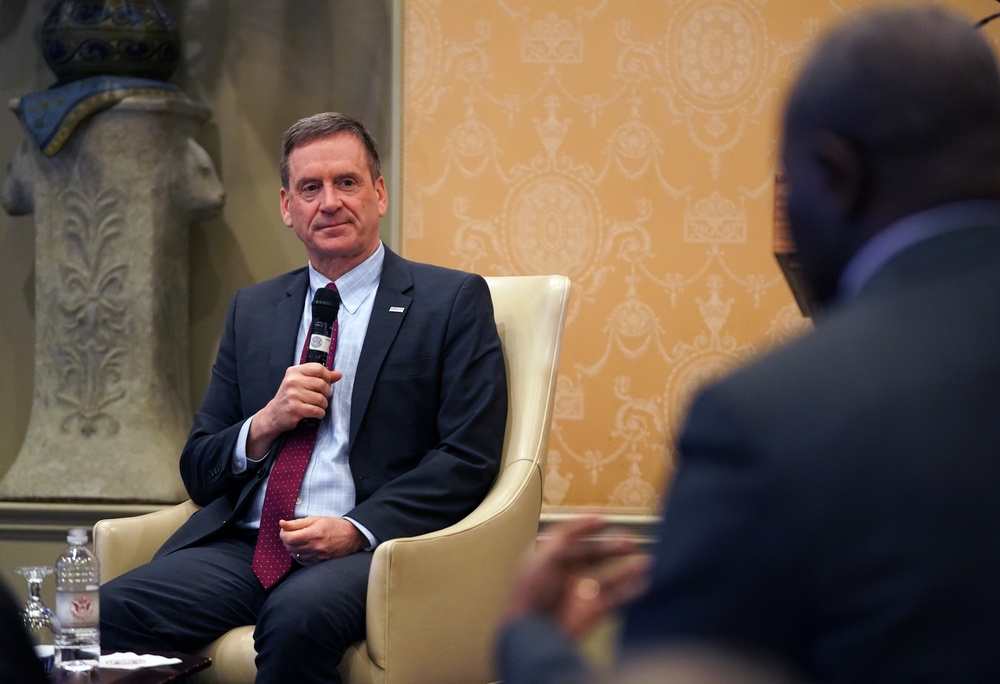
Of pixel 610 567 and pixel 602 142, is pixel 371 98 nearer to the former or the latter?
pixel 602 142

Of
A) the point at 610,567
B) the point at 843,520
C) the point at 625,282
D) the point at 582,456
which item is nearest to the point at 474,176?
the point at 625,282

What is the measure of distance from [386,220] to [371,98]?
443 millimetres

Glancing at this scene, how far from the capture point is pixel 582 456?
11.8 feet

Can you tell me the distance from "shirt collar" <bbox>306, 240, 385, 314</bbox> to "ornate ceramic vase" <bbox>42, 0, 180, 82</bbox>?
3.93 ft

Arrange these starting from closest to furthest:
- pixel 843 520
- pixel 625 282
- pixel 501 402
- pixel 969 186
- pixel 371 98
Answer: pixel 843 520 < pixel 969 186 < pixel 501 402 < pixel 625 282 < pixel 371 98

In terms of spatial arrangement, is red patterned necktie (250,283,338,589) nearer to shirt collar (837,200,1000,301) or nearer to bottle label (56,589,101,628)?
bottle label (56,589,101,628)

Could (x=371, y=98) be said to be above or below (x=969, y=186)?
above

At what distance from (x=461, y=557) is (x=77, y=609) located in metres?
0.73

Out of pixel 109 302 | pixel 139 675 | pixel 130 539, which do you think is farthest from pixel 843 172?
pixel 109 302

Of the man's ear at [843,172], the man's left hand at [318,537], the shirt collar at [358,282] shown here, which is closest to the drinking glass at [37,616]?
the man's left hand at [318,537]

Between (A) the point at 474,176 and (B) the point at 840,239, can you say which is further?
(A) the point at 474,176

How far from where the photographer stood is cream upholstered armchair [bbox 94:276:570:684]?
7.65ft

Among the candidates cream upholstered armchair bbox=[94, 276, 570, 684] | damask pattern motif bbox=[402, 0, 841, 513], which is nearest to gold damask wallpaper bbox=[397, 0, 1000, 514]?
damask pattern motif bbox=[402, 0, 841, 513]

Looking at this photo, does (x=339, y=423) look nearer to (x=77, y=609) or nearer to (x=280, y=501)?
(x=280, y=501)
